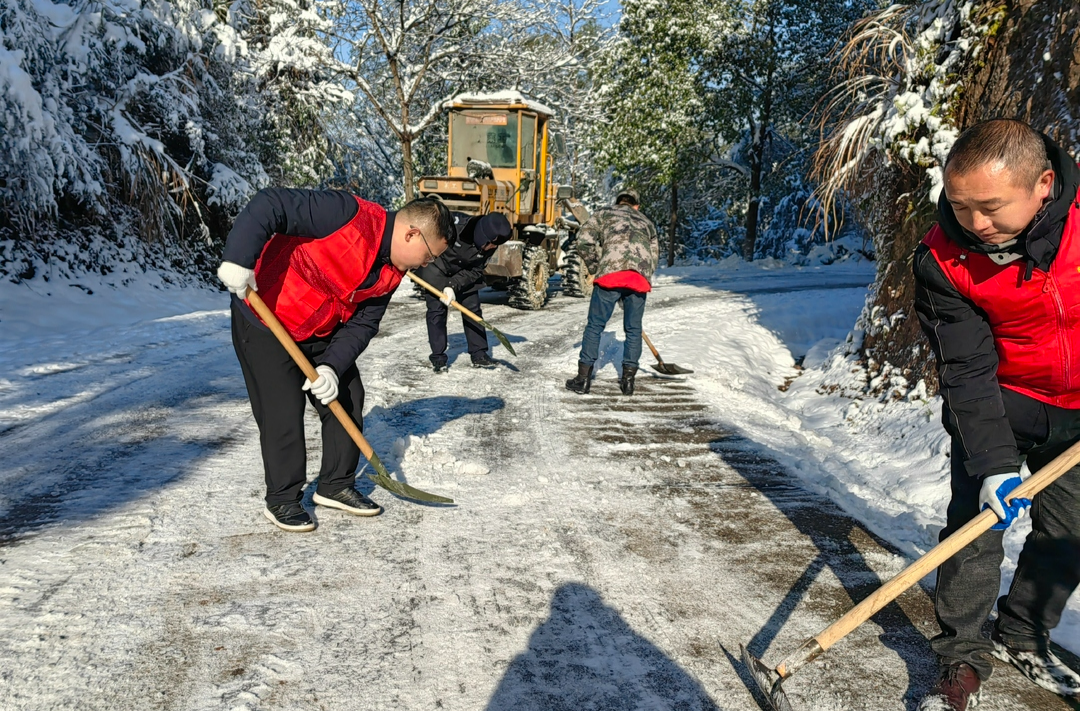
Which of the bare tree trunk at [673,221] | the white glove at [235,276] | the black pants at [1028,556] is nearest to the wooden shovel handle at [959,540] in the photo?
the black pants at [1028,556]

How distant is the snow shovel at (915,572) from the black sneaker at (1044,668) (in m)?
0.66

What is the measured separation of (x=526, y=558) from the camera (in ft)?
11.6

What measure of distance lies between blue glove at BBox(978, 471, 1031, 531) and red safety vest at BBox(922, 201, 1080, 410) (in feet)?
1.13

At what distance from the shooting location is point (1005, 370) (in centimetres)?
260

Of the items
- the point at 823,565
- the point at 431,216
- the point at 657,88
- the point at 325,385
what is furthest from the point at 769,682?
the point at 657,88

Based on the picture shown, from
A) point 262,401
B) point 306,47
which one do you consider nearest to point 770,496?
point 262,401

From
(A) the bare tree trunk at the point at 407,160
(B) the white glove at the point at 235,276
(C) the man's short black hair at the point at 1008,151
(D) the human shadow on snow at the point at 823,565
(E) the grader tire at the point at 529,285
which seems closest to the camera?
(C) the man's short black hair at the point at 1008,151

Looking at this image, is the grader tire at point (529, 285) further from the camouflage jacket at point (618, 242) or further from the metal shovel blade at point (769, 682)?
the metal shovel blade at point (769, 682)

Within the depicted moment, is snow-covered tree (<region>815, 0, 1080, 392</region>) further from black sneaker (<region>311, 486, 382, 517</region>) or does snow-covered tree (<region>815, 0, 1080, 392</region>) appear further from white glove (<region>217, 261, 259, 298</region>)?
white glove (<region>217, 261, 259, 298</region>)

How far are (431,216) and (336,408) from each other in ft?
3.24

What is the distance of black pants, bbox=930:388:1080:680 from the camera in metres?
2.57

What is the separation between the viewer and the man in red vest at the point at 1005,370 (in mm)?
2227

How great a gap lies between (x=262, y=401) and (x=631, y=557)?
185 centimetres

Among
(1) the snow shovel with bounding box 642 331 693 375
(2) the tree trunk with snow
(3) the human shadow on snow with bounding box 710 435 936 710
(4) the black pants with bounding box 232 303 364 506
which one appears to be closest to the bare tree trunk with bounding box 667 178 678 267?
(1) the snow shovel with bounding box 642 331 693 375
